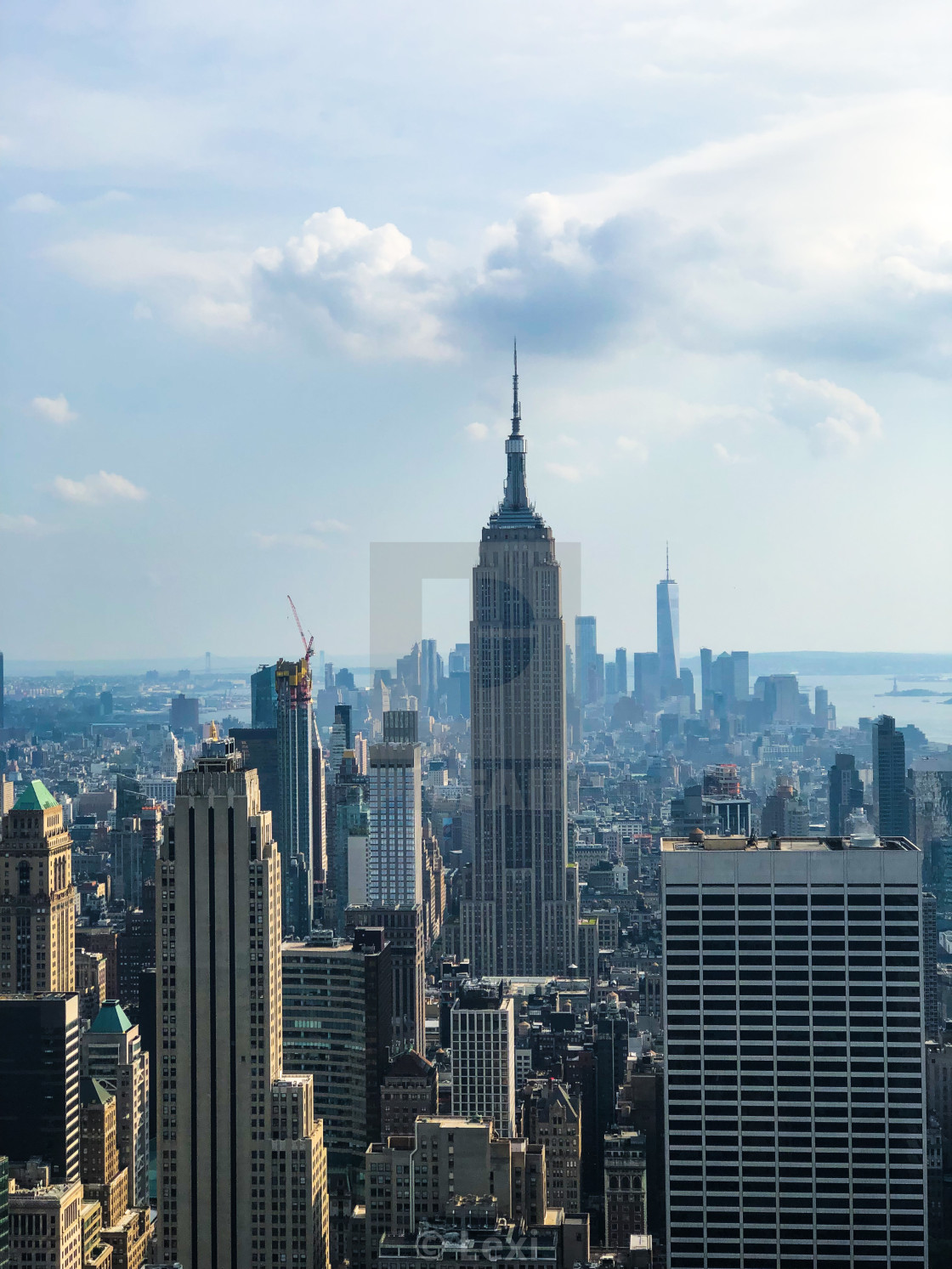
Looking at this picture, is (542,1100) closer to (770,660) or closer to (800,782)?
(770,660)

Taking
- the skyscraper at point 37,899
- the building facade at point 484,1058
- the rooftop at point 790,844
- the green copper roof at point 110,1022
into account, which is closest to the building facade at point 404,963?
the building facade at point 484,1058

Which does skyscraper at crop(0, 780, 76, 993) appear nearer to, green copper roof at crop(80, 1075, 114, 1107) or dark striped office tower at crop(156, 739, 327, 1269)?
green copper roof at crop(80, 1075, 114, 1107)

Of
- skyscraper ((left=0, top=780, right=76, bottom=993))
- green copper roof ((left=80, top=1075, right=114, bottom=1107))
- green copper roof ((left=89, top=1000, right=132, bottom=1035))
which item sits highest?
skyscraper ((left=0, top=780, right=76, bottom=993))

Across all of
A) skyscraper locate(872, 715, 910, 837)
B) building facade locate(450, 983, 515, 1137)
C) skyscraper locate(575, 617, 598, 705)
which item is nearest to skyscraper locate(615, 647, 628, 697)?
skyscraper locate(575, 617, 598, 705)

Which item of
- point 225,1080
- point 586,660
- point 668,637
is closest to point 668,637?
point 668,637

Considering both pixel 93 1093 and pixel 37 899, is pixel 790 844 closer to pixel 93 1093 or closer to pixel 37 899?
pixel 93 1093
